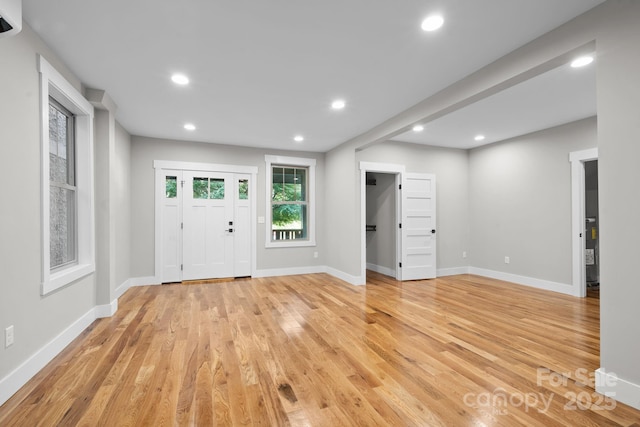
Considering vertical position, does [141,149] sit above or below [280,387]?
above

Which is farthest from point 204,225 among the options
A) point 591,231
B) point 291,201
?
point 591,231

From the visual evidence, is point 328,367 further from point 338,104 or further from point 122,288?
point 122,288

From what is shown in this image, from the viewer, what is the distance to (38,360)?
225cm

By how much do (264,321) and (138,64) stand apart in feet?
9.54

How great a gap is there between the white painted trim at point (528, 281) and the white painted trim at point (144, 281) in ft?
20.2

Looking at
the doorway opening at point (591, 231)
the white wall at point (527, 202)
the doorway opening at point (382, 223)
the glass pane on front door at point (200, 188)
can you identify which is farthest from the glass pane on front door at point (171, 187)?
the doorway opening at point (591, 231)

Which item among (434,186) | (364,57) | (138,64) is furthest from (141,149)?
(434,186)

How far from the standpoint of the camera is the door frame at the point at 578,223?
435 centimetres

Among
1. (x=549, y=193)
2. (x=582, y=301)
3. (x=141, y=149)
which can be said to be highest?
(x=141, y=149)

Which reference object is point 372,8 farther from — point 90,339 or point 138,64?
point 90,339

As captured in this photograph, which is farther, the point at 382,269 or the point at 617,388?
the point at 382,269

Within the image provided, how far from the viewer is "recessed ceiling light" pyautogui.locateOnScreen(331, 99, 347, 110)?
358cm

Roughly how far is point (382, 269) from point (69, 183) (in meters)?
5.35

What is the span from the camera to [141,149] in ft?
16.7
